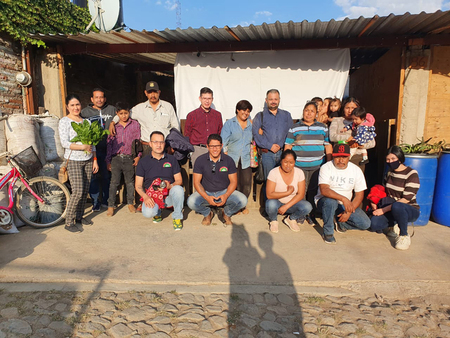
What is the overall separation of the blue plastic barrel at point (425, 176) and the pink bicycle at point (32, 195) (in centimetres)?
527

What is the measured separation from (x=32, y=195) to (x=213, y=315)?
11.6 ft

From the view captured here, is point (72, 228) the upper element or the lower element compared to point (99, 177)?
lower

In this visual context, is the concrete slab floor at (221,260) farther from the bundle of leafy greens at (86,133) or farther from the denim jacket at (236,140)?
the bundle of leafy greens at (86,133)

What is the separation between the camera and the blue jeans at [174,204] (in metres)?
4.39

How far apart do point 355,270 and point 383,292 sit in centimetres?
40

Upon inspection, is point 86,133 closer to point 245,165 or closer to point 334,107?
point 245,165

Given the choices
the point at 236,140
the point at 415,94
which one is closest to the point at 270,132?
the point at 236,140

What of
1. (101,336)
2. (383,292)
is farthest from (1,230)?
(383,292)

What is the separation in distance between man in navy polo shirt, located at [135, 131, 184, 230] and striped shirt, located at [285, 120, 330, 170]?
1.85 metres

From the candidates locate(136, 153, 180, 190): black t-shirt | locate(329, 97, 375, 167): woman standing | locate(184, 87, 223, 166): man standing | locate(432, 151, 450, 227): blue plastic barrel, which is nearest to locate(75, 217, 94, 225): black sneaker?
locate(136, 153, 180, 190): black t-shirt

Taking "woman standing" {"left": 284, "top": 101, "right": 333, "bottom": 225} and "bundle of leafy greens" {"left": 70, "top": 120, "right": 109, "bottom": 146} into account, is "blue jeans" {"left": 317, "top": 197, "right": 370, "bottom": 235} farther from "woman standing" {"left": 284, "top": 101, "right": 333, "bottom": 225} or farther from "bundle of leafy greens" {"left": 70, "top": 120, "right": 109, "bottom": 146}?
"bundle of leafy greens" {"left": 70, "top": 120, "right": 109, "bottom": 146}

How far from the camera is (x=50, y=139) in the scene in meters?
5.24

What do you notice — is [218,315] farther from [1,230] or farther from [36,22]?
[36,22]

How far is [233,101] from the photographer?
6293 mm
